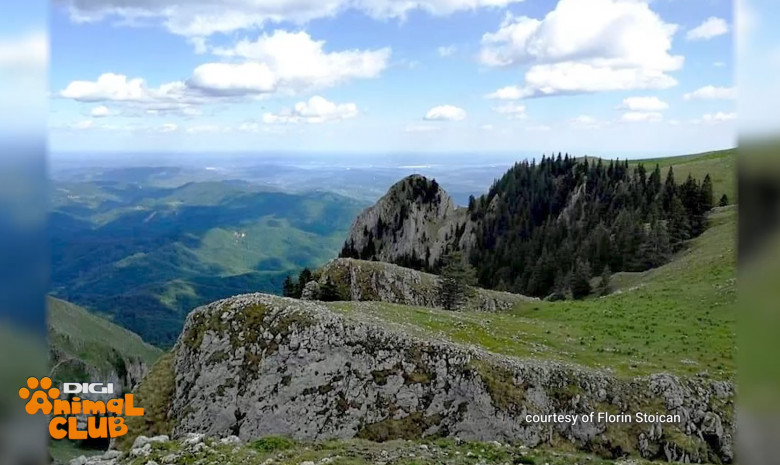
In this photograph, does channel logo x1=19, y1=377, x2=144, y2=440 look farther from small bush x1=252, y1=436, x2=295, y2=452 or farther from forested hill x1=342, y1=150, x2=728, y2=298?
forested hill x1=342, y1=150, x2=728, y2=298

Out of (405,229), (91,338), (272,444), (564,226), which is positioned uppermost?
(564,226)

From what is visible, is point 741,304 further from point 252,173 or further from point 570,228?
point 570,228

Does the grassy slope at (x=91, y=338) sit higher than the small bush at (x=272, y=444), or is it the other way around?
the small bush at (x=272, y=444)

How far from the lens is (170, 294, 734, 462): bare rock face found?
16312mm

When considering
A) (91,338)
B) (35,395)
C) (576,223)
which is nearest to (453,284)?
(35,395)

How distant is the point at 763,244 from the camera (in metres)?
4.20

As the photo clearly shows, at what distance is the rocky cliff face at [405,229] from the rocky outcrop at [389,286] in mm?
47771

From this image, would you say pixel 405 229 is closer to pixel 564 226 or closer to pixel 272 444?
pixel 564 226

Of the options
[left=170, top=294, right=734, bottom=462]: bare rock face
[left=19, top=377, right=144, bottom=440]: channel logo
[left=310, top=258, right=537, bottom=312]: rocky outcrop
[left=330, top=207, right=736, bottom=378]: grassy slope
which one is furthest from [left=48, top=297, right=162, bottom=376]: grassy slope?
[left=19, top=377, right=144, bottom=440]: channel logo

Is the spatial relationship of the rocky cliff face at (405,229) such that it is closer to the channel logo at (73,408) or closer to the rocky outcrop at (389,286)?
the rocky outcrop at (389,286)

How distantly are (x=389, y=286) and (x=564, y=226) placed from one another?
50651mm

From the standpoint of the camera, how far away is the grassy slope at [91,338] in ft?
289

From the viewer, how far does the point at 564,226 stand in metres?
83.4

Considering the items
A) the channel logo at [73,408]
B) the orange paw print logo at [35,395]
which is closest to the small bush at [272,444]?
the channel logo at [73,408]
